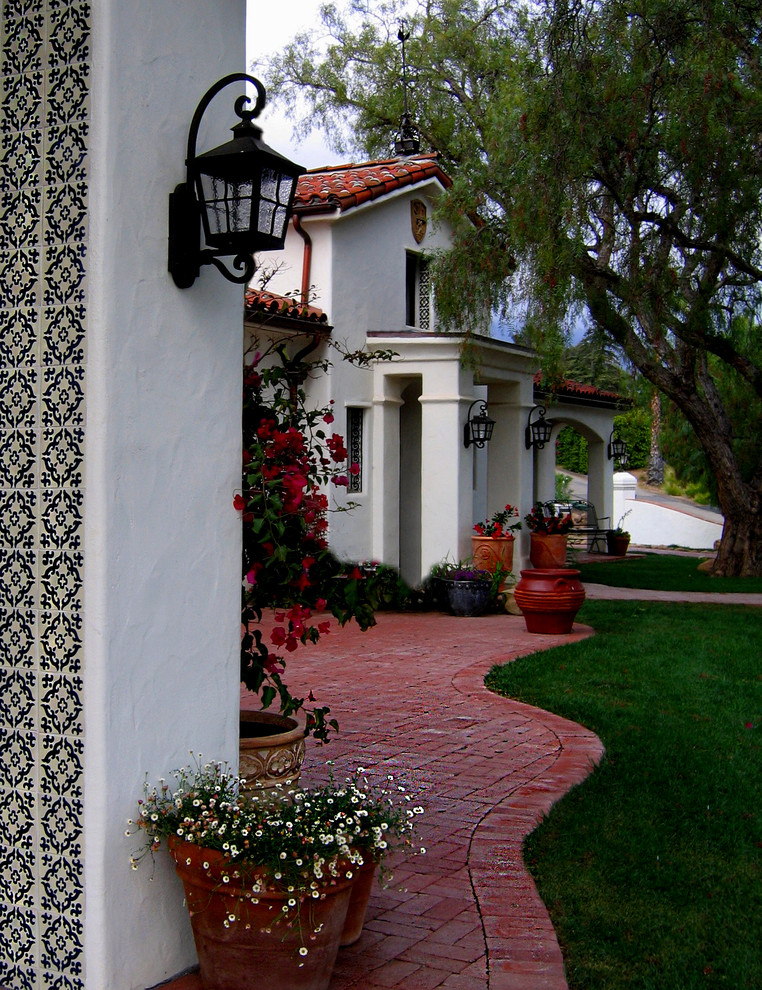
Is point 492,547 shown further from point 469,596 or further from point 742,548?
point 742,548

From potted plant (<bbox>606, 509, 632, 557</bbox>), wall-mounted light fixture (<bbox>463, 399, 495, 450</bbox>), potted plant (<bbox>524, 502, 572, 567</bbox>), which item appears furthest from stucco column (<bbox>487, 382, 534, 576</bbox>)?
potted plant (<bbox>606, 509, 632, 557</bbox>)

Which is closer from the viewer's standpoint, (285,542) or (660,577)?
(285,542)

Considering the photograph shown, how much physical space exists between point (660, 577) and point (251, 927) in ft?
53.6

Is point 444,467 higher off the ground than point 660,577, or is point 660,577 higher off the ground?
point 444,467

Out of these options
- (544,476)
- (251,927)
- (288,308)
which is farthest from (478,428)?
(251,927)

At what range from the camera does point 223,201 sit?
3.54m

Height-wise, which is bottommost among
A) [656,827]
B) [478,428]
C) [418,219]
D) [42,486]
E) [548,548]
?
[656,827]

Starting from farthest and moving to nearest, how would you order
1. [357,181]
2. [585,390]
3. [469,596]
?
[585,390] < [357,181] < [469,596]

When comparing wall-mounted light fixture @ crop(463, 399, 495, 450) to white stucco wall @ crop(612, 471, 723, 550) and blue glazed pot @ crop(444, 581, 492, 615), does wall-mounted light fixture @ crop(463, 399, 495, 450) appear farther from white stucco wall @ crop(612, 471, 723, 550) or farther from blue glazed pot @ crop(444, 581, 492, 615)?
white stucco wall @ crop(612, 471, 723, 550)

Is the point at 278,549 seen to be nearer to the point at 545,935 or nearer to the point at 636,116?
the point at 545,935

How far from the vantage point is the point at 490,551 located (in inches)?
557

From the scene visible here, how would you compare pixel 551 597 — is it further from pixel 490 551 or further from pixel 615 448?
pixel 615 448

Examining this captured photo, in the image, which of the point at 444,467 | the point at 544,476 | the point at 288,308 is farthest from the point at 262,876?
the point at 544,476

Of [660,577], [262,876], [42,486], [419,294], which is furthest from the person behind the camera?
[660,577]
